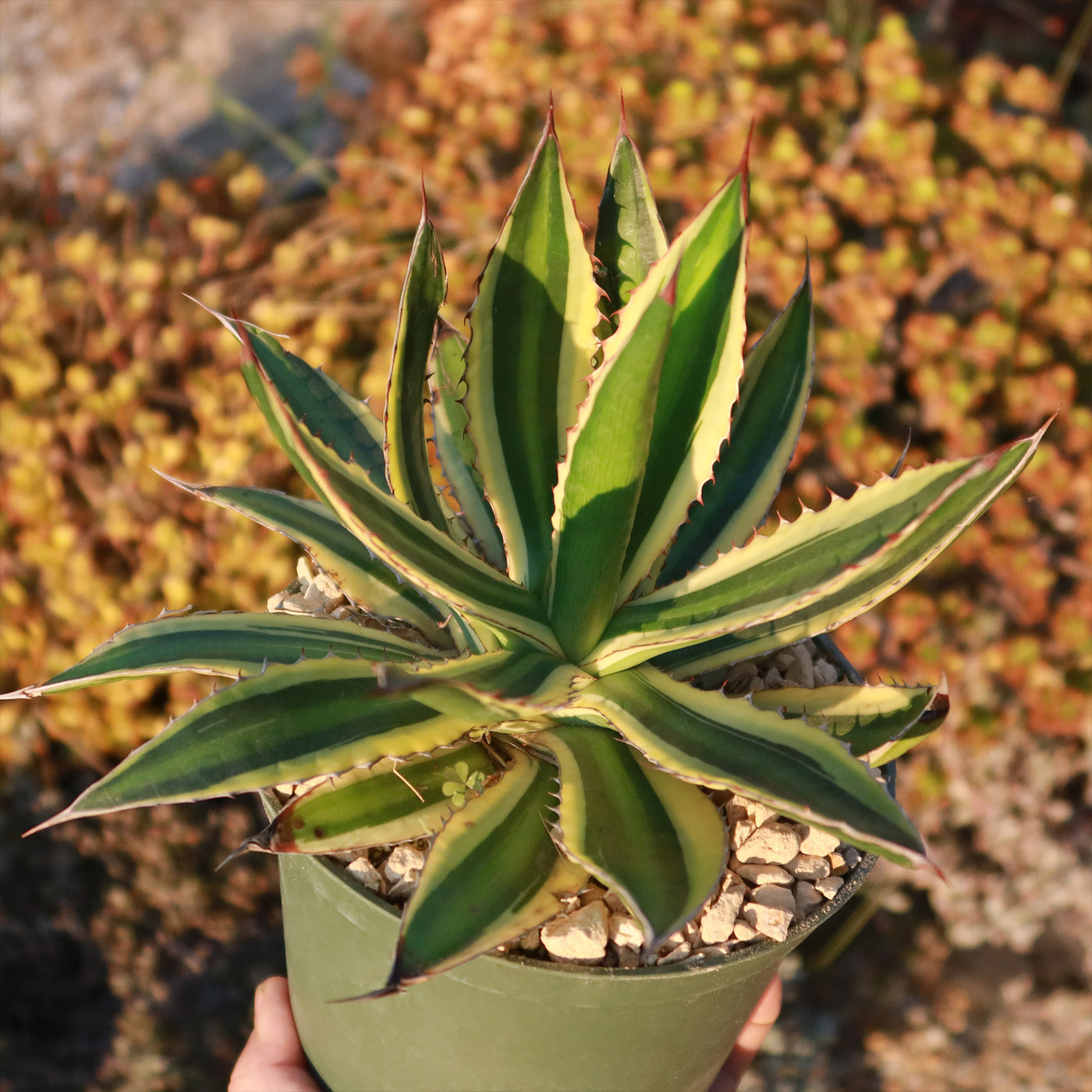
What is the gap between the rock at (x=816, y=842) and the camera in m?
0.96

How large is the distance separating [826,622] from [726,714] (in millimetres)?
127

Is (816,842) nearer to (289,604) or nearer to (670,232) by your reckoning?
(289,604)

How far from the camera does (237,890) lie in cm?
195

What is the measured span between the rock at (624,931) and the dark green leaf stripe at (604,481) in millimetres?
217

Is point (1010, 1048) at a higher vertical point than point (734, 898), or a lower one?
lower

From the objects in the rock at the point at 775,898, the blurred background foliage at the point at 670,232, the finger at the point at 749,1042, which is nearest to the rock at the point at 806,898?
the rock at the point at 775,898

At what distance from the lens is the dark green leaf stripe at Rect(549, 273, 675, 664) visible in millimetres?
778

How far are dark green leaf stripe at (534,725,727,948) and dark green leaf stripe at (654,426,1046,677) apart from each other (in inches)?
4.7

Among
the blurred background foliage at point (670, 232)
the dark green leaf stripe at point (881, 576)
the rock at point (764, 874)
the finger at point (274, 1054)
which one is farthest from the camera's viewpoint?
the blurred background foliage at point (670, 232)

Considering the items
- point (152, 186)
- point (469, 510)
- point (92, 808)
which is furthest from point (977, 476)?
point (152, 186)

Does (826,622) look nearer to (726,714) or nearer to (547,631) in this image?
(726,714)

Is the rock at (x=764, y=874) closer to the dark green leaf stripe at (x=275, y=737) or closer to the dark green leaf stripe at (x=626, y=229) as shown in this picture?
the dark green leaf stripe at (x=275, y=737)

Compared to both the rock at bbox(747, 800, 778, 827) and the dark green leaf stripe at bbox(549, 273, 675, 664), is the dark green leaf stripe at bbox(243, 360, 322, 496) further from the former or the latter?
the rock at bbox(747, 800, 778, 827)

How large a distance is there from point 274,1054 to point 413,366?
794 millimetres
